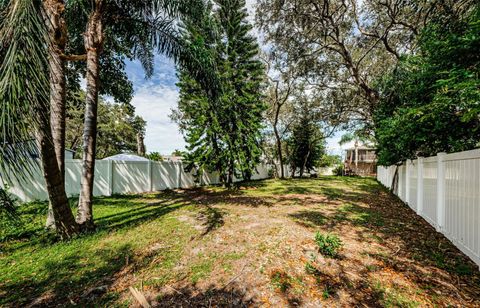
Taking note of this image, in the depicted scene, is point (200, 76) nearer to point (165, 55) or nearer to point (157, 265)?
point (165, 55)

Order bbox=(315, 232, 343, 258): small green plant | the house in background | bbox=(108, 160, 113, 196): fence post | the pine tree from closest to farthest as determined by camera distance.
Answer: bbox=(315, 232, 343, 258): small green plant
bbox=(108, 160, 113, 196): fence post
the pine tree
the house in background

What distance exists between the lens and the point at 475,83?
304cm

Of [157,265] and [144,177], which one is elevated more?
[144,177]

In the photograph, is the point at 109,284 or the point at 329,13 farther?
the point at 329,13

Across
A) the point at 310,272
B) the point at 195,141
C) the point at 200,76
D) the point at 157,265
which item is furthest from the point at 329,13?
the point at 157,265

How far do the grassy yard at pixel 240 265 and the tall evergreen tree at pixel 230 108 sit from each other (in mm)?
6687

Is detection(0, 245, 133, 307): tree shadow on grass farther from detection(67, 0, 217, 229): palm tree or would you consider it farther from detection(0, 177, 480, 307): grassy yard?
detection(67, 0, 217, 229): palm tree

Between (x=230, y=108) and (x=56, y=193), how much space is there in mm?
8783

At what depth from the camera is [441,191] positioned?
13.8 feet

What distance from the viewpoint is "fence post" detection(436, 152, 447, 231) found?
414cm

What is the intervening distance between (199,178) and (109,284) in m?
11.2

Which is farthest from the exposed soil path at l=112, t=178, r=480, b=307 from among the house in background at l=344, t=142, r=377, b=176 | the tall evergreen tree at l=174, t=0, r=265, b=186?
the house in background at l=344, t=142, r=377, b=176

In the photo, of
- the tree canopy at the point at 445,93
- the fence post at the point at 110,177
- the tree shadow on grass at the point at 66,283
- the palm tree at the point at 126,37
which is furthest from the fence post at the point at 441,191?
the fence post at the point at 110,177

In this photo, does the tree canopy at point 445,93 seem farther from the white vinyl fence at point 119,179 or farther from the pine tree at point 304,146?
the pine tree at point 304,146
